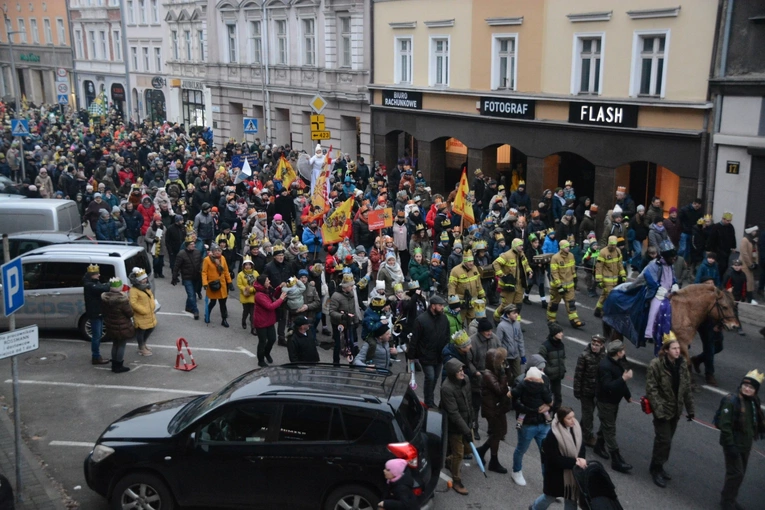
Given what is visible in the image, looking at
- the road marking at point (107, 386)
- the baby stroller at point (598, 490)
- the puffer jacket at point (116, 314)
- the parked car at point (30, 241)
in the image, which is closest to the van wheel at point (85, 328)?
the puffer jacket at point (116, 314)

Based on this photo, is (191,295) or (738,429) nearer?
(738,429)

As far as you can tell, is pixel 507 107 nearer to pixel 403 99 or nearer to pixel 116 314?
pixel 403 99

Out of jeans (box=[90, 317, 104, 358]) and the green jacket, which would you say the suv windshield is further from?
jeans (box=[90, 317, 104, 358])

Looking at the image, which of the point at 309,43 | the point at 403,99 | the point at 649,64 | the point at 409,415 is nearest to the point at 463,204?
the point at 649,64

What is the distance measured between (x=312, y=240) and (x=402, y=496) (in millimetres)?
11869

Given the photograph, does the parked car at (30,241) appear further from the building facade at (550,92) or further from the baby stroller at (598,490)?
the building facade at (550,92)

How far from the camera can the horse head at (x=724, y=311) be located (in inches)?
450

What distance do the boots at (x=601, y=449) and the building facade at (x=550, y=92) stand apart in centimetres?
1180

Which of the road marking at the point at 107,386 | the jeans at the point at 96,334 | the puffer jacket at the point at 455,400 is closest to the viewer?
the puffer jacket at the point at 455,400

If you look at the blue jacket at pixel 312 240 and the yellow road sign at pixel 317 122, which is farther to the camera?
the yellow road sign at pixel 317 122

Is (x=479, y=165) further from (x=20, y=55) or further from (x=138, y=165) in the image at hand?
(x=20, y=55)

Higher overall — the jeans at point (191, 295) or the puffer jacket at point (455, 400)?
the puffer jacket at point (455, 400)

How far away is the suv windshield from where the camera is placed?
25.5 ft

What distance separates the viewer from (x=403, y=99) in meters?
29.8
